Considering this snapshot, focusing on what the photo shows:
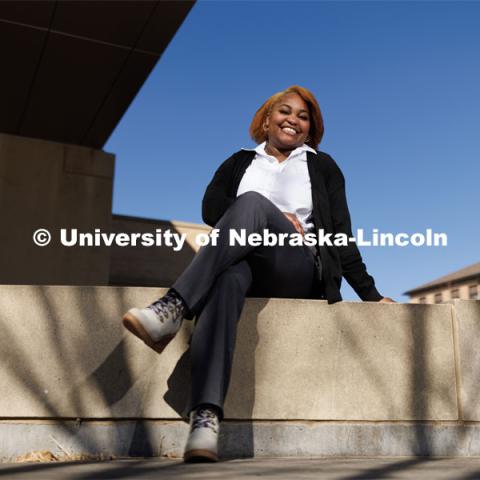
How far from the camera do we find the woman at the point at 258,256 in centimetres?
254

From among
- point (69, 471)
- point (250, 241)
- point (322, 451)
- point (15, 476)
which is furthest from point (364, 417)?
point (15, 476)

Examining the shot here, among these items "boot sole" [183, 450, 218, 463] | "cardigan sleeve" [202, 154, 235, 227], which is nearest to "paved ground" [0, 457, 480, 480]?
"boot sole" [183, 450, 218, 463]

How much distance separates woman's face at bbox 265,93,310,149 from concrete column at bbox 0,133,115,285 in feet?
18.4

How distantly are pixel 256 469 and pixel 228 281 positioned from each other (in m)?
0.78

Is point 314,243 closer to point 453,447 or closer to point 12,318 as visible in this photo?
point 453,447

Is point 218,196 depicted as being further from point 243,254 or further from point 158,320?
point 158,320

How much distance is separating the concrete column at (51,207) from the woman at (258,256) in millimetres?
5493

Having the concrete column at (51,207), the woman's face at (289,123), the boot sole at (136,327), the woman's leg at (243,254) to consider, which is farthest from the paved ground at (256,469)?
the concrete column at (51,207)

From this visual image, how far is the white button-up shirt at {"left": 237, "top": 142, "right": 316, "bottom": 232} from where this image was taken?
335cm

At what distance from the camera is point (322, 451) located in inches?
115

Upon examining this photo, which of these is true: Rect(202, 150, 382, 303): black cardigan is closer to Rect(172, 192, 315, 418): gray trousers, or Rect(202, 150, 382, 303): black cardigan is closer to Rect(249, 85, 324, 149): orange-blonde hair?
Rect(172, 192, 315, 418): gray trousers
